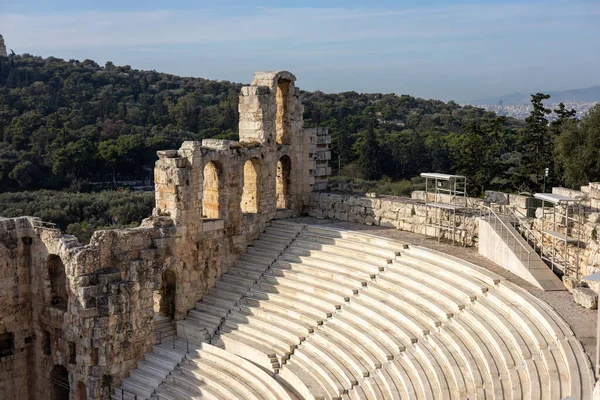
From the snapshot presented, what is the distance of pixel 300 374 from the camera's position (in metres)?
16.0

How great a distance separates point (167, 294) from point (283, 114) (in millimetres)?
7102

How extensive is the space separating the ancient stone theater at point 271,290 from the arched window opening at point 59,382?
0.13 feet

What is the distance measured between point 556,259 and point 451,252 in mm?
2795

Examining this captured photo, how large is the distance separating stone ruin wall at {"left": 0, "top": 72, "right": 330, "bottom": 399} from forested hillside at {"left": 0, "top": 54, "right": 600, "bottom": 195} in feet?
41.5

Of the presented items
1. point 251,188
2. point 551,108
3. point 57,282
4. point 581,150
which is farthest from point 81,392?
point 551,108

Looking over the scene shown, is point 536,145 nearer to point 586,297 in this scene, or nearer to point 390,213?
point 390,213

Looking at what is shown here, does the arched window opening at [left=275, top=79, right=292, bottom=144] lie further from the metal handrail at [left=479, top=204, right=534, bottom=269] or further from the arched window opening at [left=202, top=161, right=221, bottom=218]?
the metal handrail at [left=479, top=204, right=534, bottom=269]

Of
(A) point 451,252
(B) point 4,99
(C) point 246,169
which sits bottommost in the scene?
(A) point 451,252

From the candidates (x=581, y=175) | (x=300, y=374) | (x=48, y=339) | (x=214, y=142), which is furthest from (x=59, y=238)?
(x=581, y=175)

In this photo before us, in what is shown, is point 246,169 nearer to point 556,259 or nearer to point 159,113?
point 556,259

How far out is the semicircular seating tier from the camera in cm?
1273

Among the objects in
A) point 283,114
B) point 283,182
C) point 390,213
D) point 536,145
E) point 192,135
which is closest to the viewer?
point 390,213

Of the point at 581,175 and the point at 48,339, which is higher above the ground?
the point at 581,175

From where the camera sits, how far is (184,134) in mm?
45281
